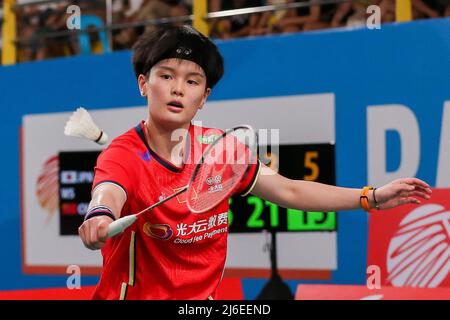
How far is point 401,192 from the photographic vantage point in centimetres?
359

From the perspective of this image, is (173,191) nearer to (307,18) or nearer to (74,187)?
(307,18)

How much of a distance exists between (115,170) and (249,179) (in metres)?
0.65

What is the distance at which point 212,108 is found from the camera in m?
6.71

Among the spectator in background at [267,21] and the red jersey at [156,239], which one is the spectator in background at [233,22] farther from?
the red jersey at [156,239]

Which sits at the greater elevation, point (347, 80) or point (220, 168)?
point (347, 80)

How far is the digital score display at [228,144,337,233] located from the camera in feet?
20.4

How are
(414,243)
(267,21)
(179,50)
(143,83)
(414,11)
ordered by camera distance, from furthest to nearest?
(267,21)
(414,11)
(414,243)
(143,83)
(179,50)

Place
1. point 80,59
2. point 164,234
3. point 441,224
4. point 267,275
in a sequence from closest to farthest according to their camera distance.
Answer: point 164,234 < point 441,224 < point 267,275 < point 80,59

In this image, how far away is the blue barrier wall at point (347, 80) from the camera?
5832 mm

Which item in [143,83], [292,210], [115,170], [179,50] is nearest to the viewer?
[115,170]

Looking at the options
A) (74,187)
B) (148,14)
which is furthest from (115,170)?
(148,14)
